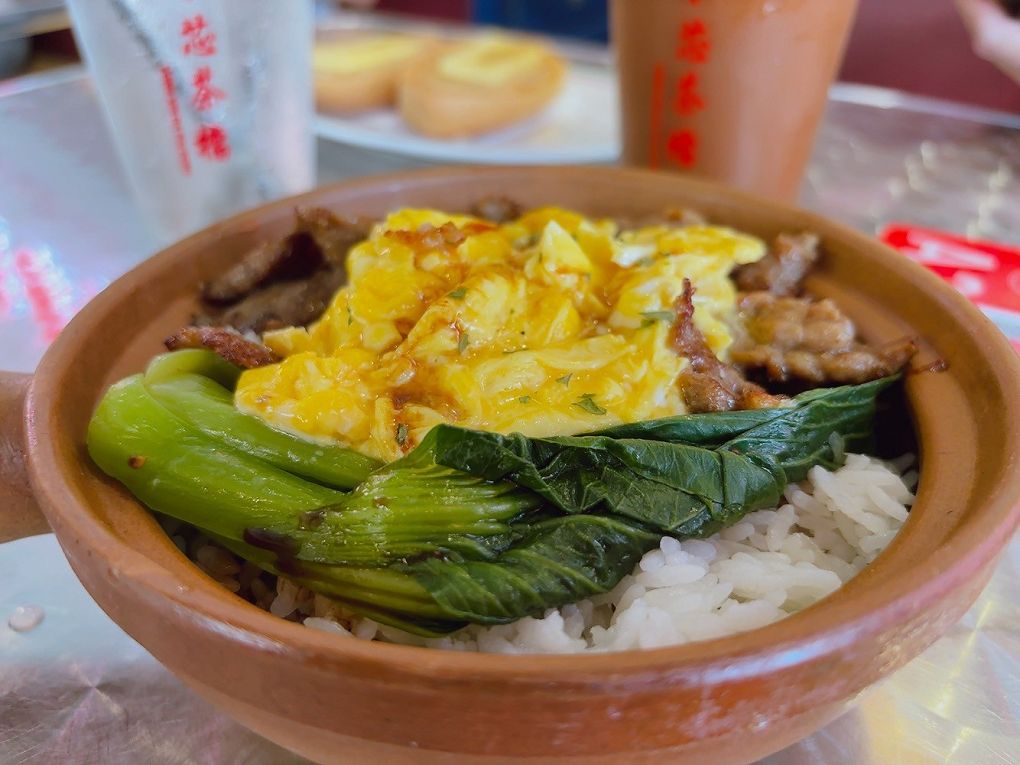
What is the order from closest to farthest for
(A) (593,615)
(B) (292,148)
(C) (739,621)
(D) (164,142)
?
(C) (739,621), (A) (593,615), (D) (164,142), (B) (292,148)

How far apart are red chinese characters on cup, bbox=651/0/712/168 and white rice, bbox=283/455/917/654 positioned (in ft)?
4.49

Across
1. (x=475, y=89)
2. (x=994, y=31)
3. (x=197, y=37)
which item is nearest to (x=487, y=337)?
(x=197, y=37)

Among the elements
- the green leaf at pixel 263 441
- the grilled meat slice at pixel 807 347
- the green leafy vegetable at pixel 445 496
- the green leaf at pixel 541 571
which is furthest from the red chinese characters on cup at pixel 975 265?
the green leaf at pixel 263 441

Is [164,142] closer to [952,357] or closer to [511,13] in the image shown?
[952,357]

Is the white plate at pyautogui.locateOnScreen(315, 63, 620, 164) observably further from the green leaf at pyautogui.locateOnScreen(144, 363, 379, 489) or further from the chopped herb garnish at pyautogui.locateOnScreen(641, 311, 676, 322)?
the green leaf at pyautogui.locateOnScreen(144, 363, 379, 489)

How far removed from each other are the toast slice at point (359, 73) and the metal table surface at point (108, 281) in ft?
0.75

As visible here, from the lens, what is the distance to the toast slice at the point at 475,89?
10.9 ft

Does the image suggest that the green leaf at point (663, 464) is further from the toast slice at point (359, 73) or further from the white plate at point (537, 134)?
the toast slice at point (359, 73)

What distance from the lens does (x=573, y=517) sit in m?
1.19

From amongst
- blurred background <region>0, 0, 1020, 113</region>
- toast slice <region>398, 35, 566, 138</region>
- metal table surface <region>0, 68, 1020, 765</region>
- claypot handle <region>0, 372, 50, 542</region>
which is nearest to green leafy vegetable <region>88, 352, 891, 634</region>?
claypot handle <region>0, 372, 50, 542</region>

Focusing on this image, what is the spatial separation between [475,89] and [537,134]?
335mm

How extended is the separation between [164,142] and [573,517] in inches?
72.5

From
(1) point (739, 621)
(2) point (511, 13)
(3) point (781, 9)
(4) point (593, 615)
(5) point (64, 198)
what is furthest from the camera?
(2) point (511, 13)

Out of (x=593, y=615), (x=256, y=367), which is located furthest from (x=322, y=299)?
(x=593, y=615)
